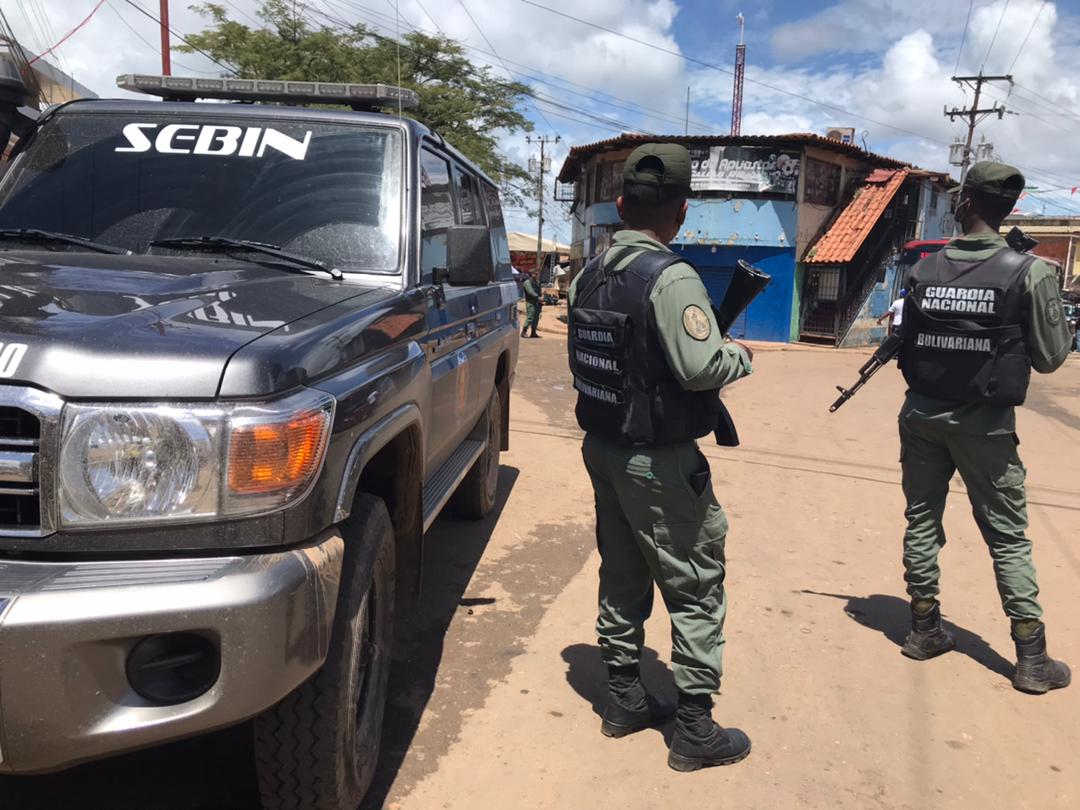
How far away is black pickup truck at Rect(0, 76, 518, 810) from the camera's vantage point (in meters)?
1.64

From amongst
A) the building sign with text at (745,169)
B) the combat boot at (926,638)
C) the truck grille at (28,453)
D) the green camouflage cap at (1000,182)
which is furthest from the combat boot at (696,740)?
the building sign with text at (745,169)

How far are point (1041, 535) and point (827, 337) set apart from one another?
18.1m

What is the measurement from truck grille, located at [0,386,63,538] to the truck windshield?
1358 mm

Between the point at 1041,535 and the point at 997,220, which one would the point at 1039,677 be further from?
the point at 1041,535

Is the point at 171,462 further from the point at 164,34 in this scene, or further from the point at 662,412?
the point at 164,34

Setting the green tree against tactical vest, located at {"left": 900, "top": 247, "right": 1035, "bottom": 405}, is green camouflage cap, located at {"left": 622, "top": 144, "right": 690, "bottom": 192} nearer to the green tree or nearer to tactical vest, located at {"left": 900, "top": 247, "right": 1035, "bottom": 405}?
tactical vest, located at {"left": 900, "top": 247, "right": 1035, "bottom": 405}

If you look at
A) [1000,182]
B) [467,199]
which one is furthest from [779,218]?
[1000,182]

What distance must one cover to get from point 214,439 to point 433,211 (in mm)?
1920

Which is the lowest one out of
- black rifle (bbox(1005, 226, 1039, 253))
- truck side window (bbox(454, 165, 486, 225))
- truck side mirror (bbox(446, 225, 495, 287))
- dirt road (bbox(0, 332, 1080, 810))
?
dirt road (bbox(0, 332, 1080, 810))

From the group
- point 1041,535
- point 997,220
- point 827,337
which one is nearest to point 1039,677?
point 997,220

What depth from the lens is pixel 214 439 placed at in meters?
1.71

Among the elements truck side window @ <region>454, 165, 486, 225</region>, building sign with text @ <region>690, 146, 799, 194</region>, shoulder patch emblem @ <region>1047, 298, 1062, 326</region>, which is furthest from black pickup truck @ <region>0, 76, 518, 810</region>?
building sign with text @ <region>690, 146, 799, 194</region>

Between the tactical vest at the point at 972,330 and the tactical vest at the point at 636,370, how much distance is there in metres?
1.27

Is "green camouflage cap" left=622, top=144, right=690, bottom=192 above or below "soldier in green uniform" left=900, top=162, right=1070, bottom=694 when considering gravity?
above
